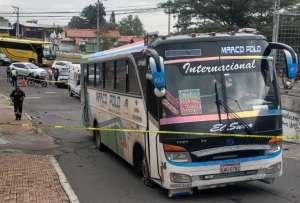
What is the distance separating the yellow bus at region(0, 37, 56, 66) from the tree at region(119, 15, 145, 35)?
313 ft

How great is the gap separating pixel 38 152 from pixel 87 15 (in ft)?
536

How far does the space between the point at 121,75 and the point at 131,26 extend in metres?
169

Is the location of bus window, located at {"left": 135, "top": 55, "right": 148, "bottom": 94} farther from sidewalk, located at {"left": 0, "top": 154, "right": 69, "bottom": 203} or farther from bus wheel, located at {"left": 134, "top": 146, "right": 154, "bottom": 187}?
sidewalk, located at {"left": 0, "top": 154, "right": 69, "bottom": 203}

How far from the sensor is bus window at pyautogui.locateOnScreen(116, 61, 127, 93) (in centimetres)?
1138

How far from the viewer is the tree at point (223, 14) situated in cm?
5734

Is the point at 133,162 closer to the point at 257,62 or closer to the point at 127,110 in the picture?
the point at 127,110

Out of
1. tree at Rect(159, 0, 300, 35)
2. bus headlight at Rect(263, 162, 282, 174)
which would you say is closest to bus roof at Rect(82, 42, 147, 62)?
bus headlight at Rect(263, 162, 282, 174)

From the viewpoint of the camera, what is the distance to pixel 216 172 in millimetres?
8828

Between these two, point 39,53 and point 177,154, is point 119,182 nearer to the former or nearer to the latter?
point 177,154

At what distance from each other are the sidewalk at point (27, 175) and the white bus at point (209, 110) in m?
1.89

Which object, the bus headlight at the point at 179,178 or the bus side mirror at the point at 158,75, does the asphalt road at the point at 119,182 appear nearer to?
the bus headlight at the point at 179,178

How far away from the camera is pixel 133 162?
435 inches

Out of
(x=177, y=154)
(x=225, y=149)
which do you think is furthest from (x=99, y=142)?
(x=225, y=149)

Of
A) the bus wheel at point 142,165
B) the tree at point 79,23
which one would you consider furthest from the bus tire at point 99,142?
the tree at point 79,23
